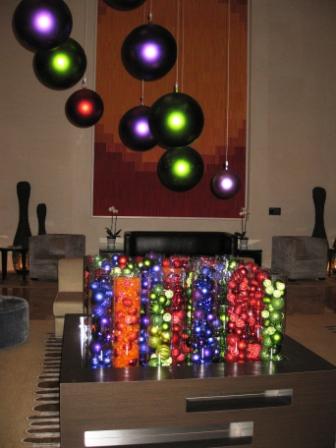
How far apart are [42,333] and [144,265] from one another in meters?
2.13

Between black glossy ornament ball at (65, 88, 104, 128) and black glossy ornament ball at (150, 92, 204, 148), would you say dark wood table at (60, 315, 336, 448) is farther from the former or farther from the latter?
black glossy ornament ball at (65, 88, 104, 128)

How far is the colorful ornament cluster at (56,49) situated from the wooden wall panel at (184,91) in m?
4.06

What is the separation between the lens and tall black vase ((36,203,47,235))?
7.72 metres

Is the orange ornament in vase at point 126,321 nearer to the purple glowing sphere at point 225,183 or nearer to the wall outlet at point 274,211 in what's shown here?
the purple glowing sphere at point 225,183

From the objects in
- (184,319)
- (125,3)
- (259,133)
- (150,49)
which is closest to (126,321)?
(184,319)

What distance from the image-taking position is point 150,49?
2.89m

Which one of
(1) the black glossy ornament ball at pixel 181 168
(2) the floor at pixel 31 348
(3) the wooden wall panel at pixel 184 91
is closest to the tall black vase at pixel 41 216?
(3) the wooden wall panel at pixel 184 91

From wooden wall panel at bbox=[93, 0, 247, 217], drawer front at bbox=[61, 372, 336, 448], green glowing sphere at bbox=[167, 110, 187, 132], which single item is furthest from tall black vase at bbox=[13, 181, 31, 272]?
drawer front at bbox=[61, 372, 336, 448]

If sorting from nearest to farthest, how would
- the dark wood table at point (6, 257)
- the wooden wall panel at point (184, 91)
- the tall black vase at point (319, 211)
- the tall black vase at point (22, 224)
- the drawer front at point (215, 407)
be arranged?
1. the drawer front at point (215, 407)
2. the dark wood table at point (6, 257)
3. the tall black vase at point (22, 224)
4. the wooden wall panel at point (184, 91)
5. the tall black vase at point (319, 211)

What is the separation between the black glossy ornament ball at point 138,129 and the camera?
142 inches

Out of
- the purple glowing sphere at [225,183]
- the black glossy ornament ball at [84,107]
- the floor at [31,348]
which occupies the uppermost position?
the black glossy ornament ball at [84,107]

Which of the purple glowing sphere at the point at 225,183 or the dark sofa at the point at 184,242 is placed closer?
the purple glowing sphere at the point at 225,183

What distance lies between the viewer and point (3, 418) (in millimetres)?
2848

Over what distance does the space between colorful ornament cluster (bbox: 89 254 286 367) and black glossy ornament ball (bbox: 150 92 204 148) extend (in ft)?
2.97
